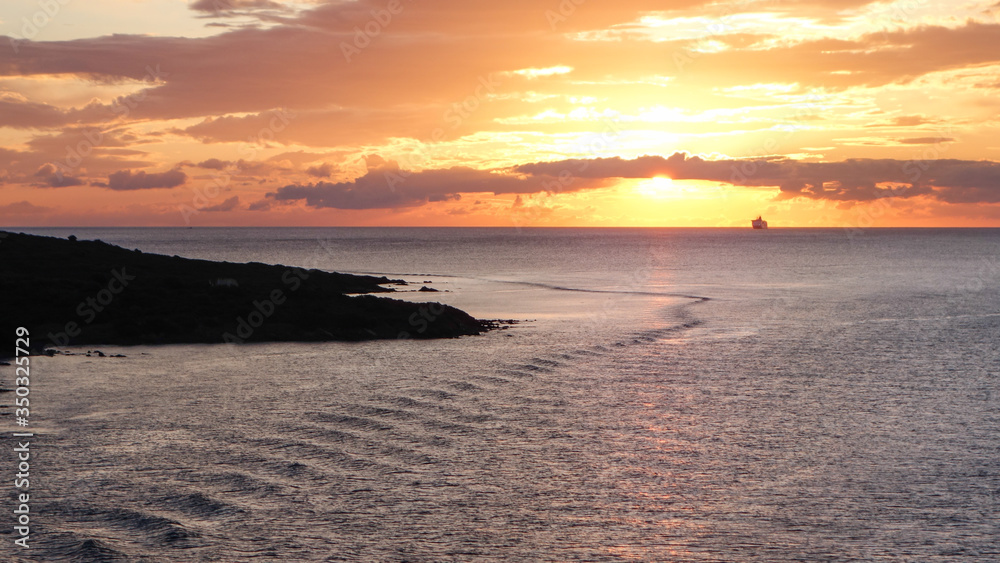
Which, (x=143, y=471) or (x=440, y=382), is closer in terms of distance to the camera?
(x=143, y=471)

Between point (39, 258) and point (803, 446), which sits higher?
point (39, 258)

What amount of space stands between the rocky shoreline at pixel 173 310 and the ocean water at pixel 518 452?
3.44 m

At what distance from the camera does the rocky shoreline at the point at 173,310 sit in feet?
148

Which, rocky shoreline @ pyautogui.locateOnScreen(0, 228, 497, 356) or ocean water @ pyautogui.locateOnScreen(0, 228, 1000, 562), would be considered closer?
ocean water @ pyautogui.locateOnScreen(0, 228, 1000, 562)

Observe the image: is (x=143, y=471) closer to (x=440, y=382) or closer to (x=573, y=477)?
(x=573, y=477)

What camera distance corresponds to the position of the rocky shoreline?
45.2 m

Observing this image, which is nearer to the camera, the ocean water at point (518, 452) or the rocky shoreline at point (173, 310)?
the ocean water at point (518, 452)

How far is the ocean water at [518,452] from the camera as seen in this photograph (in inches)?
639

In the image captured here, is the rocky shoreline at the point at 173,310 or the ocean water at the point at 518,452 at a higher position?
Answer: the rocky shoreline at the point at 173,310

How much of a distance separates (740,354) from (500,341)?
1327 cm

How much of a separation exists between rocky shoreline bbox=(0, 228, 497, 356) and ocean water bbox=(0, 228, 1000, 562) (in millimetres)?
3443

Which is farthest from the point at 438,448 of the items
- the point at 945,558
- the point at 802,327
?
the point at 802,327

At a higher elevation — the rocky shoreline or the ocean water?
the rocky shoreline

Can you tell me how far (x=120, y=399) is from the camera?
2877 centimetres
